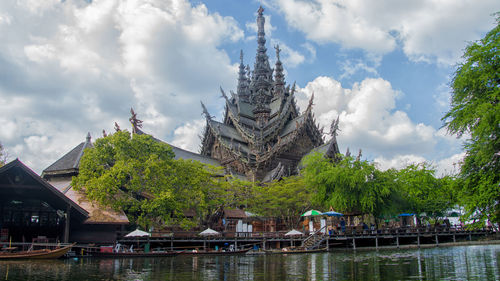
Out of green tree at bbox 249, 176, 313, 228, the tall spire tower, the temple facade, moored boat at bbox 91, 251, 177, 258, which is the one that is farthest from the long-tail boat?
the tall spire tower

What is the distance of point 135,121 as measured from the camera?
122 feet

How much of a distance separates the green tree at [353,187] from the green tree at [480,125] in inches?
658

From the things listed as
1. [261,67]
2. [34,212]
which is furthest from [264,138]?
[34,212]

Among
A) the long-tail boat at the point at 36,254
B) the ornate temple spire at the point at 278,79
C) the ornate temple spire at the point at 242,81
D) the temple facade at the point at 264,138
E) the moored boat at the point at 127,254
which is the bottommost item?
the moored boat at the point at 127,254

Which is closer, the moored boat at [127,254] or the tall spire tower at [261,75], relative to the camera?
the moored boat at [127,254]

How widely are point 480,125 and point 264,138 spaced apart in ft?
117

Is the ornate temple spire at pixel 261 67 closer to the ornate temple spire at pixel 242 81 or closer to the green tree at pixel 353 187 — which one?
the ornate temple spire at pixel 242 81

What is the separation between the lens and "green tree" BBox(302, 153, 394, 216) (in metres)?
30.2

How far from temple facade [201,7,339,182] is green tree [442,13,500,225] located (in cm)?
2629

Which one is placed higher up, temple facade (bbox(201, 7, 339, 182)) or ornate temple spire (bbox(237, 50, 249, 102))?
ornate temple spire (bbox(237, 50, 249, 102))

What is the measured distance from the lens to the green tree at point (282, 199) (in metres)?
32.7

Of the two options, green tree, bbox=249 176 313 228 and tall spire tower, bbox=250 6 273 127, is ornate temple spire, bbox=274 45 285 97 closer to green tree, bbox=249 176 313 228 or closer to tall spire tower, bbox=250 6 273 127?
tall spire tower, bbox=250 6 273 127

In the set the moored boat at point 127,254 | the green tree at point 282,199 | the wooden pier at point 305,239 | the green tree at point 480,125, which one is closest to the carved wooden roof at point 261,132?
the green tree at point 282,199

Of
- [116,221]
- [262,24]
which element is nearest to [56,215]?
[116,221]
